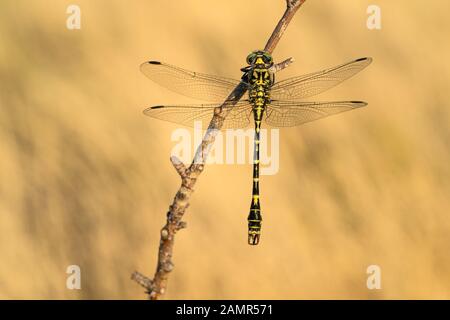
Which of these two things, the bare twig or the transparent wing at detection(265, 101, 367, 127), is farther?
the transparent wing at detection(265, 101, 367, 127)

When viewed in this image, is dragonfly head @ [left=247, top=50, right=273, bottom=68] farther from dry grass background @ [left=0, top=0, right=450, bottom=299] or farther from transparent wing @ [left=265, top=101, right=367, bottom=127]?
dry grass background @ [left=0, top=0, right=450, bottom=299]

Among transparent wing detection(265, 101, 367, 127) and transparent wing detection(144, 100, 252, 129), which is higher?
transparent wing detection(265, 101, 367, 127)

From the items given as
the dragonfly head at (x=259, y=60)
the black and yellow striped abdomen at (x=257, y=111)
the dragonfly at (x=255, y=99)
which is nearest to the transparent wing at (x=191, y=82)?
the dragonfly at (x=255, y=99)

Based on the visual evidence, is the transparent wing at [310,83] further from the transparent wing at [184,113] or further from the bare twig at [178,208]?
the bare twig at [178,208]

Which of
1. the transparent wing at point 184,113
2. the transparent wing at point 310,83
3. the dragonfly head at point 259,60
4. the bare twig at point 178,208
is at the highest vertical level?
the transparent wing at point 310,83

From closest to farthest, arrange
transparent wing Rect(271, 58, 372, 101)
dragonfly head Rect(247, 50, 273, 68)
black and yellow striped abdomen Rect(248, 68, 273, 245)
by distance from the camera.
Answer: dragonfly head Rect(247, 50, 273, 68), black and yellow striped abdomen Rect(248, 68, 273, 245), transparent wing Rect(271, 58, 372, 101)

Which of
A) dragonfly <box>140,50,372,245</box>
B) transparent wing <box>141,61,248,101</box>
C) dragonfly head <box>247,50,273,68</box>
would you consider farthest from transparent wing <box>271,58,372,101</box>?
dragonfly head <box>247,50,273,68</box>

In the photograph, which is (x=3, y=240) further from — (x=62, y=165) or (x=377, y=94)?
(x=377, y=94)

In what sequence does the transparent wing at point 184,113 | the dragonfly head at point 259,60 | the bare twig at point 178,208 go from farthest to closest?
the transparent wing at point 184,113, the dragonfly head at point 259,60, the bare twig at point 178,208

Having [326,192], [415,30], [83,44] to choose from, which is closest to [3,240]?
[83,44]

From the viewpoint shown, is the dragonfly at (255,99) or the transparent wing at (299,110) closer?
the dragonfly at (255,99)
